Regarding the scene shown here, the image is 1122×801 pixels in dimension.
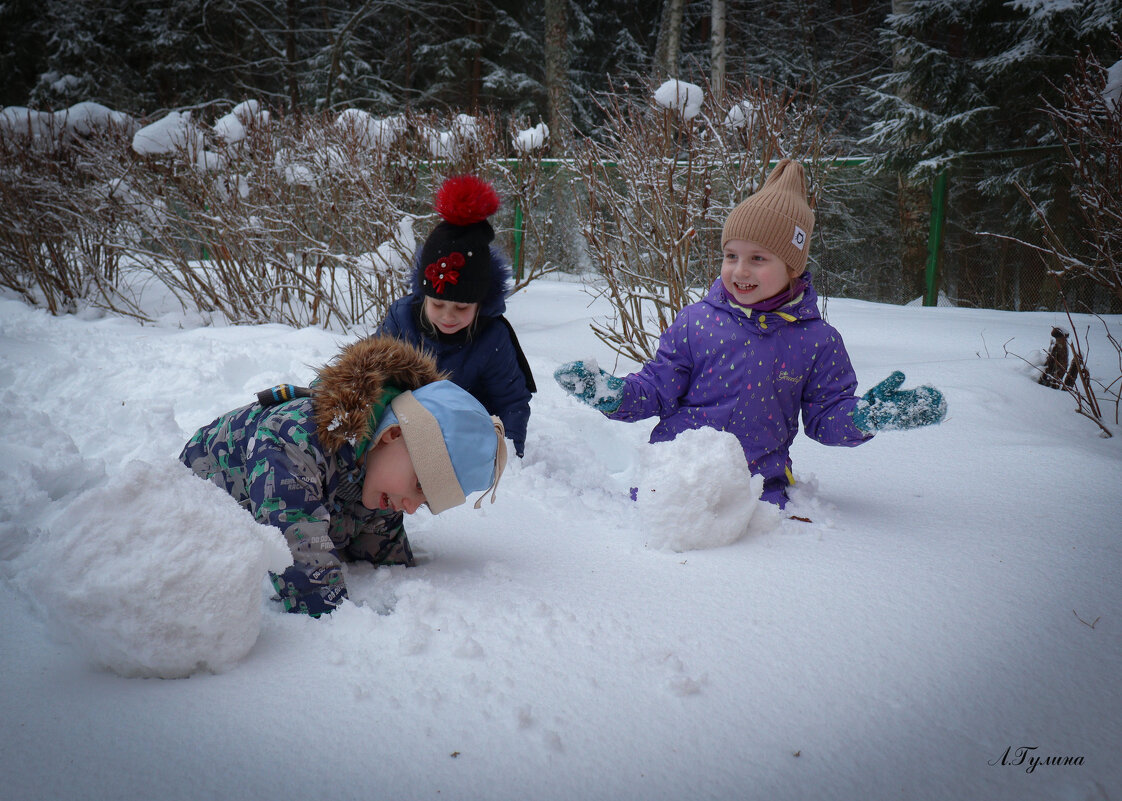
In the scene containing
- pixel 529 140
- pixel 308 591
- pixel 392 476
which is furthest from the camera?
pixel 529 140

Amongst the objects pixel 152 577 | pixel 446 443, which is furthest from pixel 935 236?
pixel 152 577

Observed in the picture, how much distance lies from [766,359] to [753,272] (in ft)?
0.89

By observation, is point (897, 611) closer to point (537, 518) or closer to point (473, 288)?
point (537, 518)

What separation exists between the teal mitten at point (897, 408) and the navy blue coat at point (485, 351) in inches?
50.9

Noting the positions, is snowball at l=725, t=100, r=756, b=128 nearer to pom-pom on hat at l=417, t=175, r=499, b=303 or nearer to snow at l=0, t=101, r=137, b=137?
pom-pom on hat at l=417, t=175, r=499, b=303

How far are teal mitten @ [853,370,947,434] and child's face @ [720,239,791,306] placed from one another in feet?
1.43

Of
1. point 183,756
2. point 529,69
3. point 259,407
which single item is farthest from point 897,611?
point 529,69

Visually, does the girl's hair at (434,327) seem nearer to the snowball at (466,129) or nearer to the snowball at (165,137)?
the snowball at (466,129)

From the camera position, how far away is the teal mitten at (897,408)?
6.21 ft

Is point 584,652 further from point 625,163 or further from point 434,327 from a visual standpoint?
point 625,163

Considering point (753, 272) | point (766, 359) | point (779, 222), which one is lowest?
point (766, 359)

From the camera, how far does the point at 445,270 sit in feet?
8.28

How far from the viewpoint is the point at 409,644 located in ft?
4.34

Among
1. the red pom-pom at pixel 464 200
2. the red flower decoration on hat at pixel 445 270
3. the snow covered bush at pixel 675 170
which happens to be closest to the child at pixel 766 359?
the red flower decoration on hat at pixel 445 270
